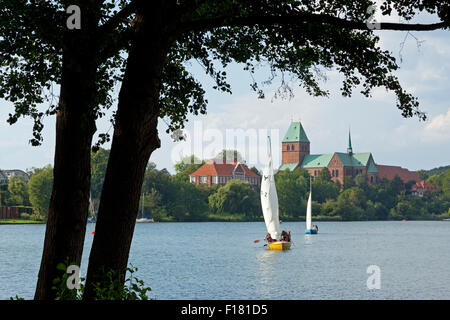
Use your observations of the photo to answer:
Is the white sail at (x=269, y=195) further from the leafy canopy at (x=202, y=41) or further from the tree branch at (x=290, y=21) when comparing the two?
the tree branch at (x=290, y=21)

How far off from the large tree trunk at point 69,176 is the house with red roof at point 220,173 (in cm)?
13682

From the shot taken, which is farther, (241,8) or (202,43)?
(202,43)

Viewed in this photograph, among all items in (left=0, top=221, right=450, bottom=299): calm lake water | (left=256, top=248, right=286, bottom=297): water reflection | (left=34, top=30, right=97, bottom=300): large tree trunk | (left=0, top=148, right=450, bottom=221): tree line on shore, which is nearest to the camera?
(left=34, top=30, right=97, bottom=300): large tree trunk

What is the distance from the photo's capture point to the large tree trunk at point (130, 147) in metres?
6.37

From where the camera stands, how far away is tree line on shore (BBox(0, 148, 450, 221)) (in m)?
104

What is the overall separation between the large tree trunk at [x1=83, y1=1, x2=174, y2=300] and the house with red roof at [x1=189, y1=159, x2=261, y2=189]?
138 m

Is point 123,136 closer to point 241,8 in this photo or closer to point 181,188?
point 241,8

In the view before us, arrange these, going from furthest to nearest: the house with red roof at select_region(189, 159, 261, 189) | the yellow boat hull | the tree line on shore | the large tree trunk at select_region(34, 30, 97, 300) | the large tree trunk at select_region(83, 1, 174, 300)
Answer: the house with red roof at select_region(189, 159, 261, 189)
the tree line on shore
the yellow boat hull
the large tree trunk at select_region(34, 30, 97, 300)
the large tree trunk at select_region(83, 1, 174, 300)

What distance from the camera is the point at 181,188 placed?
379 ft

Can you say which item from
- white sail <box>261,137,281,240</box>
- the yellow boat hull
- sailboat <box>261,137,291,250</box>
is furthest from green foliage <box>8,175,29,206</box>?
white sail <box>261,137,281,240</box>

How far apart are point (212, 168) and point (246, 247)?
280 ft

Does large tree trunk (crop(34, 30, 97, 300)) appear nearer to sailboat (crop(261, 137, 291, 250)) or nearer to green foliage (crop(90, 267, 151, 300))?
green foliage (crop(90, 267, 151, 300))
